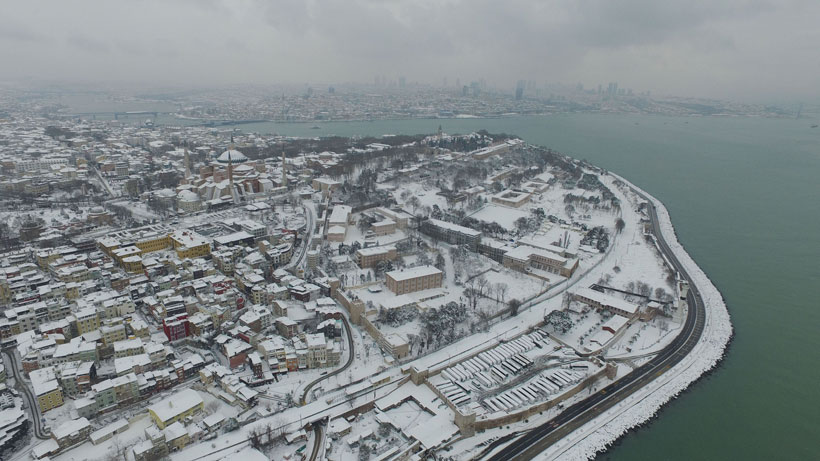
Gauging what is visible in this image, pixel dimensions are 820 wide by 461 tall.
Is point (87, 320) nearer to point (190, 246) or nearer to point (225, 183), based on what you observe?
point (190, 246)

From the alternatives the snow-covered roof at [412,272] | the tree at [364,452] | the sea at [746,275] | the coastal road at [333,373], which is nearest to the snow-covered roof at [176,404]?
the coastal road at [333,373]

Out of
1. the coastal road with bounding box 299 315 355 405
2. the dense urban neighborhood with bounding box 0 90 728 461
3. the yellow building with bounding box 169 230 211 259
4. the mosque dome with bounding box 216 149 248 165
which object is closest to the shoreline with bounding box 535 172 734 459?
the dense urban neighborhood with bounding box 0 90 728 461

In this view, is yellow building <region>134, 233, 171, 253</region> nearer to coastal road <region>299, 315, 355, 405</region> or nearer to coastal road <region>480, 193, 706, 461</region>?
coastal road <region>299, 315, 355, 405</region>

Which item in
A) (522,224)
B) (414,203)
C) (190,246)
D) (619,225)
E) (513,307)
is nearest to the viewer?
(513,307)

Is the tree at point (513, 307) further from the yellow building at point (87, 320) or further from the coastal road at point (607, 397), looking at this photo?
the yellow building at point (87, 320)

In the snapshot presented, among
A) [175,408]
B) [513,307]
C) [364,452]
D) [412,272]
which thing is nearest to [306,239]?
[412,272]

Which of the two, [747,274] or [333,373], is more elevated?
[747,274]

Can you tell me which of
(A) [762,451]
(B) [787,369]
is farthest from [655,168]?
(A) [762,451]
